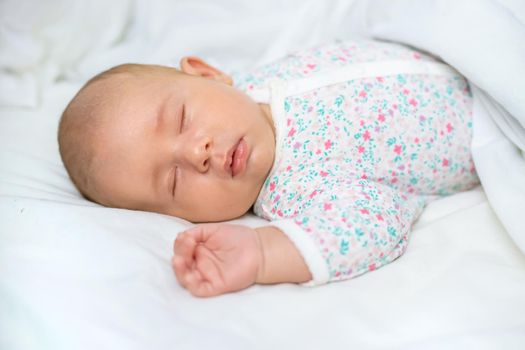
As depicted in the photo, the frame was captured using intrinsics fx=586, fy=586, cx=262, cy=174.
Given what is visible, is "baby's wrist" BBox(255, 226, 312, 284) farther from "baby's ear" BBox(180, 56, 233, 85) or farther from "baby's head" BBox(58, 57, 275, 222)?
"baby's ear" BBox(180, 56, 233, 85)

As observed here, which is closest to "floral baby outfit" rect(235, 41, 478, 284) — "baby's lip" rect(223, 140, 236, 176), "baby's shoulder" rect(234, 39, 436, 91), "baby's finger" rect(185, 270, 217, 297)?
"baby's shoulder" rect(234, 39, 436, 91)

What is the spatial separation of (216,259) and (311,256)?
0.14 meters

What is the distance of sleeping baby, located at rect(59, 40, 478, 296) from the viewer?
869 mm

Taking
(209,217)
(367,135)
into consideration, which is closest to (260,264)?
(209,217)

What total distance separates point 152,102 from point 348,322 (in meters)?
0.52

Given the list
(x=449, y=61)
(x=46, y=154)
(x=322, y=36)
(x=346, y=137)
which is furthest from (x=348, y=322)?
(x=322, y=36)

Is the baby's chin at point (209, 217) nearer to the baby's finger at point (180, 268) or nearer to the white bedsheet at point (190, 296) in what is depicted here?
the white bedsheet at point (190, 296)

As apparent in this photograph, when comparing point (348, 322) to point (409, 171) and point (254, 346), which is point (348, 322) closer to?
point (254, 346)

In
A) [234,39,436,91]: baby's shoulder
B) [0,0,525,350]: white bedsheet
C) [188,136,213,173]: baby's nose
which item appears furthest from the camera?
[234,39,436,91]: baby's shoulder

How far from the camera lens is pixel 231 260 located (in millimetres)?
840

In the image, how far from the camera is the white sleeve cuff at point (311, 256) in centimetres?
86

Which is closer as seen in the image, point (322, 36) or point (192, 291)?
point (192, 291)

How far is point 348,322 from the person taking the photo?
31.4 inches

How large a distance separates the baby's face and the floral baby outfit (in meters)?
0.08
